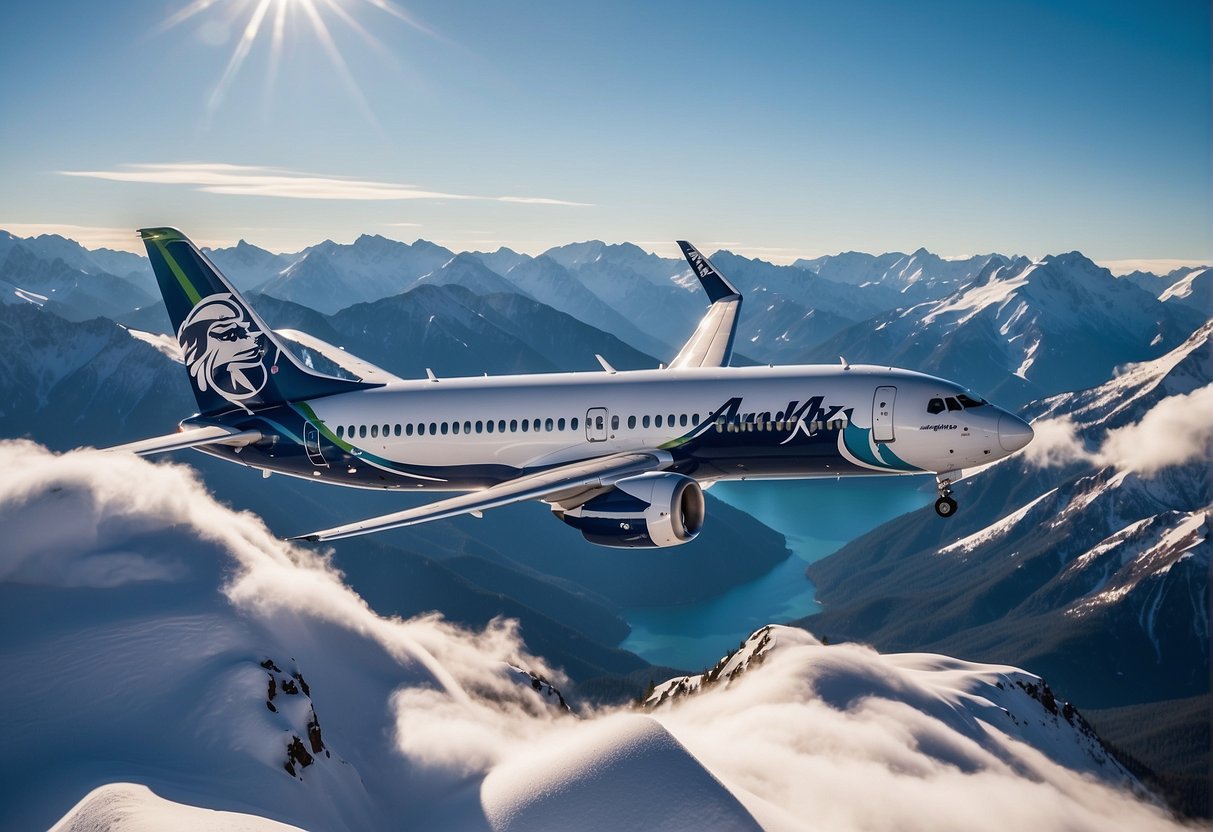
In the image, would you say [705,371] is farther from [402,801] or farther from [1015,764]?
[1015,764]

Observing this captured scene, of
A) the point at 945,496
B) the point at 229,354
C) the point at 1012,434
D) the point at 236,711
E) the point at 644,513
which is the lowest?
the point at 236,711

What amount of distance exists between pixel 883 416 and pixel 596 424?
48.9ft

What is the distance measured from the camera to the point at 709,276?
70.4 metres

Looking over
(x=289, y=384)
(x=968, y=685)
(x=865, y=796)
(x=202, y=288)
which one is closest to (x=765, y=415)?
(x=289, y=384)

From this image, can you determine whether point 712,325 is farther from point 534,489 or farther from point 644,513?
point 534,489

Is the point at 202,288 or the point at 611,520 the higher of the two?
the point at 202,288

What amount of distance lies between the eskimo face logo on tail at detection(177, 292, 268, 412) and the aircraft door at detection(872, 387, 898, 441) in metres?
36.5

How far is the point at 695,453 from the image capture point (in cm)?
4653

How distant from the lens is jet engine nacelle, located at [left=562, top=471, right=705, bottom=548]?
135 feet

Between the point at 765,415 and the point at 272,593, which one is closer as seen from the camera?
the point at 765,415

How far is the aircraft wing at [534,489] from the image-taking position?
32844 mm

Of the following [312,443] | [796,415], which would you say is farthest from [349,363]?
[796,415]

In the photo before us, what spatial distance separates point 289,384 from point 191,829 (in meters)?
34.0

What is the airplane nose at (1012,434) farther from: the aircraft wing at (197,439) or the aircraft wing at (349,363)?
the aircraft wing at (197,439)
